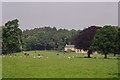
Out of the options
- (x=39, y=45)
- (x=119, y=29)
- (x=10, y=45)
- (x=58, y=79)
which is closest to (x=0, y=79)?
(x=58, y=79)

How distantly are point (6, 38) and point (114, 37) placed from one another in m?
34.2

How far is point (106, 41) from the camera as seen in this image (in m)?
93.1

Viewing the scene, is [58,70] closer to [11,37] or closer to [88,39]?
[88,39]

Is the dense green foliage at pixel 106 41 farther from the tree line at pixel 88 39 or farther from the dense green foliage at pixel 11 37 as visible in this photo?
the dense green foliage at pixel 11 37

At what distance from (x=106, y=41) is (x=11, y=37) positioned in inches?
1256

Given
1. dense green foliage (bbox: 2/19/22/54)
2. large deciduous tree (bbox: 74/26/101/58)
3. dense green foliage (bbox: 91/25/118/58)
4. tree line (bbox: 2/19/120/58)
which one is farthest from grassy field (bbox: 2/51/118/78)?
dense green foliage (bbox: 2/19/22/54)

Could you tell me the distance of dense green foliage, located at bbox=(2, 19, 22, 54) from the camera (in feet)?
352

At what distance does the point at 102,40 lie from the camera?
93812 millimetres

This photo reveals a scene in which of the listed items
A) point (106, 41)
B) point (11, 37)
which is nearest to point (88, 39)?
point (106, 41)

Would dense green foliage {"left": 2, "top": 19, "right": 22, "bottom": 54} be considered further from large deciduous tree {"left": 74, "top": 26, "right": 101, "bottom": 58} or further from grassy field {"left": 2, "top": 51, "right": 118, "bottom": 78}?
grassy field {"left": 2, "top": 51, "right": 118, "bottom": 78}

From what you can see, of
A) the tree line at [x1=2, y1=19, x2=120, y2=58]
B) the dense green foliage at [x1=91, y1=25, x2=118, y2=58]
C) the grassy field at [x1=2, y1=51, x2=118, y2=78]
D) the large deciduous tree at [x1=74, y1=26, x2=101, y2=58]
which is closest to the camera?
the grassy field at [x1=2, y1=51, x2=118, y2=78]

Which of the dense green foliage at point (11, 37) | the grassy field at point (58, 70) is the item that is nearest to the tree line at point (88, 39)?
the dense green foliage at point (11, 37)

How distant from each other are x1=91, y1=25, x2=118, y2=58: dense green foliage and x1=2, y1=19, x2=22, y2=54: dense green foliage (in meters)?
27.1

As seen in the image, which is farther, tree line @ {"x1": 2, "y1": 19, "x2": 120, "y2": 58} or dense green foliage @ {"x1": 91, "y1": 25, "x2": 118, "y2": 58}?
tree line @ {"x1": 2, "y1": 19, "x2": 120, "y2": 58}
